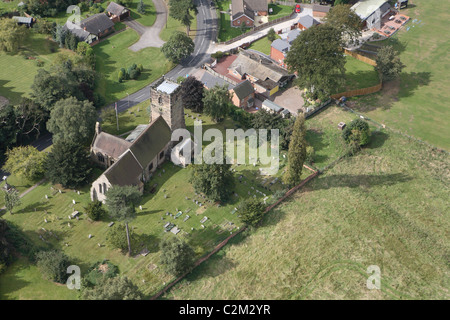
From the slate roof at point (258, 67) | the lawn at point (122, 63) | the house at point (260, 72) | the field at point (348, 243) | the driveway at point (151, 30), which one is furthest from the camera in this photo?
the driveway at point (151, 30)

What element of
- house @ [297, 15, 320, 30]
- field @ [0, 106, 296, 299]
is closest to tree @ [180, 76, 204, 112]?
field @ [0, 106, 296, 299]

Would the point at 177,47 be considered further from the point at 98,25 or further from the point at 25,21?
the point at 25,21

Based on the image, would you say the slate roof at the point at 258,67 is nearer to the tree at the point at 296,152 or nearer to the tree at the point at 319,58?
the tree at the point at 319,58

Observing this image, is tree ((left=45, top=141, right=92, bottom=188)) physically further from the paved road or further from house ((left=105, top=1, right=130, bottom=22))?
house ((left=105, top=1, right=130, bottom=22))

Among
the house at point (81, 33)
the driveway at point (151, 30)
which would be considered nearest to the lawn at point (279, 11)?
the driveway at point (151, 30)

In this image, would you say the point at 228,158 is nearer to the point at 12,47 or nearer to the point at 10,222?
the point at 10,222
